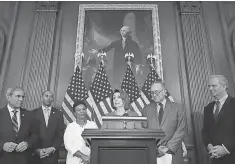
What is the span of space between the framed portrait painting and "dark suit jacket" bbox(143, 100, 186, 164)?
203 centimetres

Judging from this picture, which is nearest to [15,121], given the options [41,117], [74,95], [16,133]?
[16,133]

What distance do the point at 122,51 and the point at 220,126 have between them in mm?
3161

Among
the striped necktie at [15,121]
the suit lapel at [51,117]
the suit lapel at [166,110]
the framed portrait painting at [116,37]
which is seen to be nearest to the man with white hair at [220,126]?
the suit lapel at [166,110]

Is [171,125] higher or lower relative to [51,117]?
lower

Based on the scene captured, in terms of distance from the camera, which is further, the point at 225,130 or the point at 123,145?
the point at 225,130

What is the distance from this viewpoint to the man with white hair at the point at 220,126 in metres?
3.53

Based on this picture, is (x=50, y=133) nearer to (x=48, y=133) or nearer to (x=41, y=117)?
(x=48, y=133)

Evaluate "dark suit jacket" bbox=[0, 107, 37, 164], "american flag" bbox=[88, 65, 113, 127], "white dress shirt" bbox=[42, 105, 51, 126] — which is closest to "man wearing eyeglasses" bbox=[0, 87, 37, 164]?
"dark suit jacket" bbox=[0, 107, 37, 164]

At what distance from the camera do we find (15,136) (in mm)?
3836

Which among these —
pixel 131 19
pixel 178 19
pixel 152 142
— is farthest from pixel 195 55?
pixel 152 142

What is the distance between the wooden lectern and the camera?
8.28ft

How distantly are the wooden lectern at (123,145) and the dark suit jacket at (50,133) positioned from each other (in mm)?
1916

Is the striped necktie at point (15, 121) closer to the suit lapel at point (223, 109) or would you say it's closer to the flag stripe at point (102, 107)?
the flag stripe at point (102, 107)

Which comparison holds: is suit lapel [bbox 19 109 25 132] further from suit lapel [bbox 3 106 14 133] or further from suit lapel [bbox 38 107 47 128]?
suit lapel [bbox 38 107 47 128]
